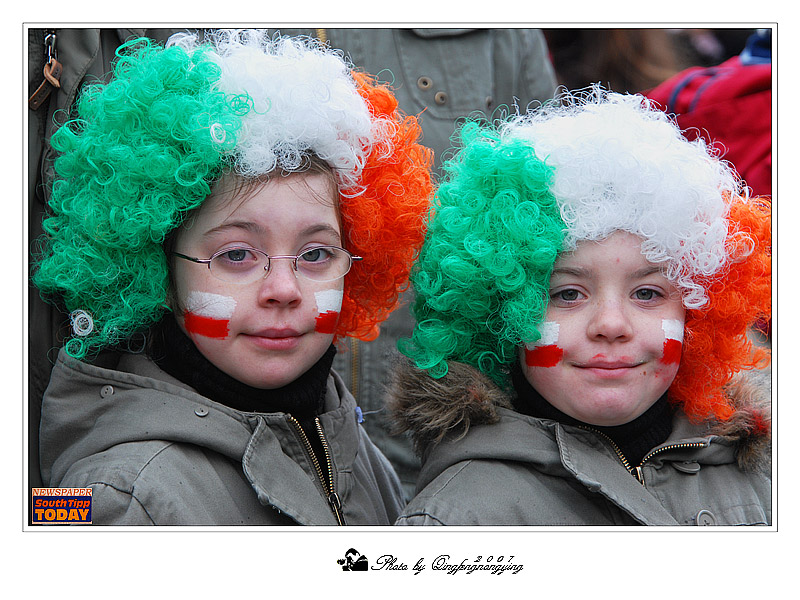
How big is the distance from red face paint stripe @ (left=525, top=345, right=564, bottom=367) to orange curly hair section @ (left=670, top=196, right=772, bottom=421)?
45 cm

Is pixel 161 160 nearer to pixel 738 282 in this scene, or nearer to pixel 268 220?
pixel 268 220

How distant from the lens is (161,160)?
2109 millimetres

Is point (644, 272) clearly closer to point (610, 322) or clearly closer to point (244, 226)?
point (610, 322)

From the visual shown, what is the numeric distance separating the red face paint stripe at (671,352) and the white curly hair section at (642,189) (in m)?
0.13

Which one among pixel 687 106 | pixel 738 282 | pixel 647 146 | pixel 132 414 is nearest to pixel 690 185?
pixel 647 146

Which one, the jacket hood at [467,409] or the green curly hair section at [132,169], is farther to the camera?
the jacket hood at [467,409]

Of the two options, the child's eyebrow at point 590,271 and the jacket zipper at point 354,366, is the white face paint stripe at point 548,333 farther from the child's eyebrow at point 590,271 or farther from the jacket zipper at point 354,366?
the jacket zipper at point 354,366

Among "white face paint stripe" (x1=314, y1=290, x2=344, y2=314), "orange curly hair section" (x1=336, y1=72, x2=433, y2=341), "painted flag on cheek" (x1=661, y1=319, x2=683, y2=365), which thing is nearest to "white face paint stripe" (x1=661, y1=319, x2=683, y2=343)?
"painted flag on cheek" (x1=661, y1=319, x2=683, y2=365)

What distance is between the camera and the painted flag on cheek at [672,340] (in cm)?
227

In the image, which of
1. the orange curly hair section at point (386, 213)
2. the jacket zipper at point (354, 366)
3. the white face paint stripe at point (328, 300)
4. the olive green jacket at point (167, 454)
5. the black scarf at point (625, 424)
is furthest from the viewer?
the jacket zipper at point (354, 366)

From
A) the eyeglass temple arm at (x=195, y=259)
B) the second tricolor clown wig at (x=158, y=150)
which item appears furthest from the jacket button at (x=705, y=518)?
the eyeglass temple arm at (x=195, y=259)

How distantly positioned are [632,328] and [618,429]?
13.2 inches

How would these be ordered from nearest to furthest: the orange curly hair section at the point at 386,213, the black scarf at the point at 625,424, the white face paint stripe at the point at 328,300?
the white face paint stripe at the point at 328,300, the black scarf at the point at 625,424, the orange curly hair section at the point at 386,213
